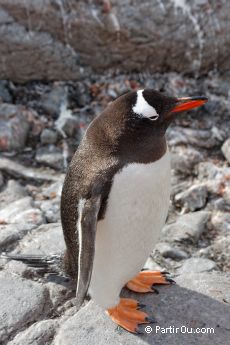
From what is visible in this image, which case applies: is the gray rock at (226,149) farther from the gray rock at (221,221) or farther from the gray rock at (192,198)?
the gray rock at (221,221)

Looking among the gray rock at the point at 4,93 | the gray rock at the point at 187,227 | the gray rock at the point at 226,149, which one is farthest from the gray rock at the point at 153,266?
the gray rock at the point at 4,93

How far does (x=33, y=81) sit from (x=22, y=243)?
169 centimetres

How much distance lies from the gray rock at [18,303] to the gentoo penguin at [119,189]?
30cm

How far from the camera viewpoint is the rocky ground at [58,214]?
7.18 feet

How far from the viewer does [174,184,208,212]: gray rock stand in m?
3.12

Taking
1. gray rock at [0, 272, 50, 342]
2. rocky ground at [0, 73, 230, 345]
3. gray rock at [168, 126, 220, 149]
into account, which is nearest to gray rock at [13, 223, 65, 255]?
rocky ground at [0, 73, 230, 345]

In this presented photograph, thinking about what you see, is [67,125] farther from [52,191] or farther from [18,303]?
[18,303]

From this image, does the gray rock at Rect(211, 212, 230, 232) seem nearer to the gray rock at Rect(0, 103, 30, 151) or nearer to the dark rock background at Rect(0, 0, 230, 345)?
the dark rock background at Rect(0, 0, 230, 345)

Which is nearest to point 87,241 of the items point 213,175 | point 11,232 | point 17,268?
point 17,268

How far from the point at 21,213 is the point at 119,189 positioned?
1178 mm

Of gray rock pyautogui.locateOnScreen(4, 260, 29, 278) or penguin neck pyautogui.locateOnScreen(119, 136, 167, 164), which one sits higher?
penguin neck pyautogui.locateOnScreen(119, 136, 167, 164)

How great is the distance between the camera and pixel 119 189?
1962 mm

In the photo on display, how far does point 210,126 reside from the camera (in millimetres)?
3777

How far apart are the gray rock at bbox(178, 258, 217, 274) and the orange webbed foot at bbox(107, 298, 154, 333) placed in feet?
1.39
